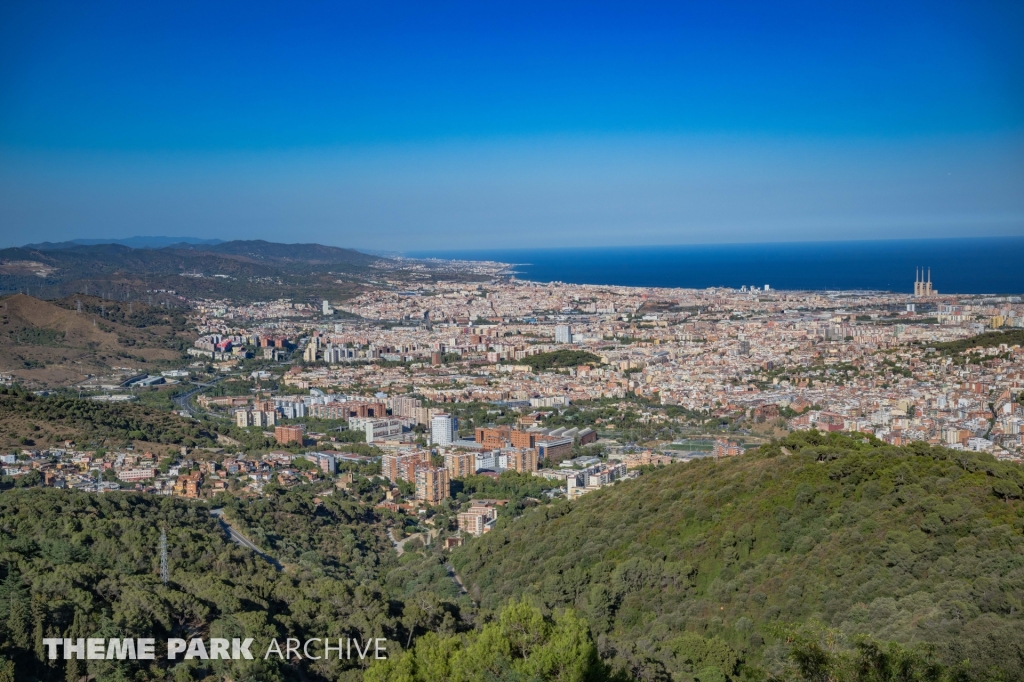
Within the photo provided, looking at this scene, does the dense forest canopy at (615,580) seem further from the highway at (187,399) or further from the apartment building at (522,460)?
the highway at (187,399)

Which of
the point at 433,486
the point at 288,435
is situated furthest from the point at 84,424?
the point at 433,486

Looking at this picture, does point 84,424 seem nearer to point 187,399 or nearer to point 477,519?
point 187,399

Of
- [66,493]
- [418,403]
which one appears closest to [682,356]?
[418,403]

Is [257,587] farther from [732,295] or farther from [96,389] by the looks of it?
[732,295]

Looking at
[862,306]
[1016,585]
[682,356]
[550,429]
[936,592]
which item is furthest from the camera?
[862,306]

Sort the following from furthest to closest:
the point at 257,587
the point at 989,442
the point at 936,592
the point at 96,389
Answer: the point at 96,389
the point at 989,442
the point at 257,587
the point at 936,592

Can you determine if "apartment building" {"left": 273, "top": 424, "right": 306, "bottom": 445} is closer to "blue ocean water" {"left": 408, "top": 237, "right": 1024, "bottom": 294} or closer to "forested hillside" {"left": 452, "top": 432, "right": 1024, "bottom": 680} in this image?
"forested hillside" {"left": 452, "top": 432, "right": 1024, "bottom": 680}

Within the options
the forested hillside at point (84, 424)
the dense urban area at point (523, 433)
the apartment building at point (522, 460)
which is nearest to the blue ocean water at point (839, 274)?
the dense urban area at point (523, 433)

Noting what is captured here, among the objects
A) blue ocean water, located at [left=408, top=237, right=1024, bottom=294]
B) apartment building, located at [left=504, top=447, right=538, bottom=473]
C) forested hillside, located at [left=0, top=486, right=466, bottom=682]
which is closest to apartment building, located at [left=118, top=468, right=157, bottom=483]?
forested hillside, located at [left=0, top=486, right=466, bottom=682]
